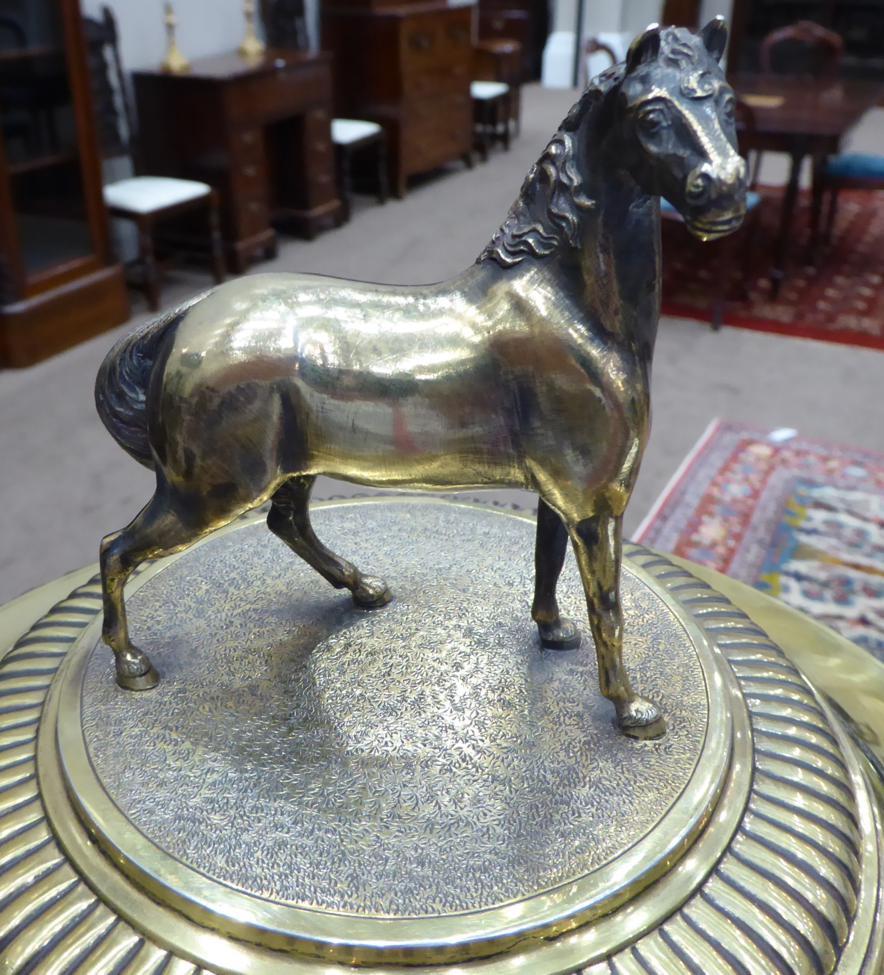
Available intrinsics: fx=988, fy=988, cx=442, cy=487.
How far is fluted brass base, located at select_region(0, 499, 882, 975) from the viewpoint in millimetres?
851

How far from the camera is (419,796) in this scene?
3.21 feet

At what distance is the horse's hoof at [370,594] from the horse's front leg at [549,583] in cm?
20

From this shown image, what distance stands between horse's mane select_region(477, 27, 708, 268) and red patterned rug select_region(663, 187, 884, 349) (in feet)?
10.5

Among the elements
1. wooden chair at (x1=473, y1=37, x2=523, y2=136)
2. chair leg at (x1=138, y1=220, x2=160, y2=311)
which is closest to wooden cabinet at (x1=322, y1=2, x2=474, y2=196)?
wooden chair at (x1=473, y1=37, x2=523, y2=136)

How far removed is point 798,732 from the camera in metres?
1.07

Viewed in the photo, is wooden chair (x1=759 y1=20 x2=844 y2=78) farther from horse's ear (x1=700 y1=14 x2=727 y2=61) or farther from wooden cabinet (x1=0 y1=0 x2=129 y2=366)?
horse's ear (x1=700 y1=14 x2=727 y2=61)

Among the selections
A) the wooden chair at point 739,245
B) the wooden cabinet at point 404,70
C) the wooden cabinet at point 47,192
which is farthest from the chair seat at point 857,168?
the wooden cabinet at point 47,192

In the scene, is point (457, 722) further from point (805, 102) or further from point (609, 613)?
point (805, 102)

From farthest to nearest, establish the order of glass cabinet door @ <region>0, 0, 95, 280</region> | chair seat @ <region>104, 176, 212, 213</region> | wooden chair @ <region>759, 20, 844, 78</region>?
wooden chair @ <region>759, 20, 844, 78</region> → chair seat @ <region>104, 176, 212, 213</region> → glass cabinet door @ <region>0, 0, 95, 280</region>

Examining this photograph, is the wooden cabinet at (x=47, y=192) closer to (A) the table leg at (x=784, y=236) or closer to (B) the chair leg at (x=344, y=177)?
(B) the chair leg at (x=344, y=177)

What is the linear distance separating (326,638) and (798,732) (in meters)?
0.55

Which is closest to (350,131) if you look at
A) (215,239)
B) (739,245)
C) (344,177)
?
(344,177)

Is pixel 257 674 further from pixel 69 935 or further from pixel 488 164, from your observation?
pixel 488 164

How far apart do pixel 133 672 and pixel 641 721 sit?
56 centimetres
